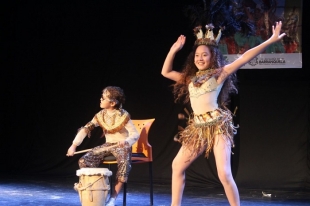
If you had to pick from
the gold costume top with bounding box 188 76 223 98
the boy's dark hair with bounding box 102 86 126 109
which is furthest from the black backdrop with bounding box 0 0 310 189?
the gold costume top with bounding box 188 76 223 98

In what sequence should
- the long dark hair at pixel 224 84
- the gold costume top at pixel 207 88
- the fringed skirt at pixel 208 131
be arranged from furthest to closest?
the long dark hair at pixel 224 84 → the gold costume top at pixel 207 88 → the fringed skirt at pixel 208 131

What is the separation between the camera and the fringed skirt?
427 centimetres

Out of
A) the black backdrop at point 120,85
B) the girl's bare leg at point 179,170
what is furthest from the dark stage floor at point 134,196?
the girl's bare leg at point 179,170

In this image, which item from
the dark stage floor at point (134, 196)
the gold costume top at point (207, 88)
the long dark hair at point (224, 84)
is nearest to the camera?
the gold costume top at point (207, 88)

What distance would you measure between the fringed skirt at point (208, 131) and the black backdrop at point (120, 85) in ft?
8.48

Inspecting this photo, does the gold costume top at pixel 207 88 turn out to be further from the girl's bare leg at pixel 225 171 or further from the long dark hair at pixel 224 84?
the girl's bare leg at pixel 225 171

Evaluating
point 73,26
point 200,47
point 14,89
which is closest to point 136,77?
point 73,26

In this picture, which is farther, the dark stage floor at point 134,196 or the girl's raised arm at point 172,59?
the dark stage floor at point 134,196

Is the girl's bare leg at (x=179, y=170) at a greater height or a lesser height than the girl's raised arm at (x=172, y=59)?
lesser

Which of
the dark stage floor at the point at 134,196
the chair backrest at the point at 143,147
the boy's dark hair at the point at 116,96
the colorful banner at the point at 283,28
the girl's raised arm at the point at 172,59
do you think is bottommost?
the dark stage floor at the point at 134,196

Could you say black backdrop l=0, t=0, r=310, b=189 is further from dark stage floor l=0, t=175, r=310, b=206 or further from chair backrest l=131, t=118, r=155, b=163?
chair backrest l=131, t=118, r=155, b=163

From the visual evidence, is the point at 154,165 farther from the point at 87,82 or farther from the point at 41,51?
the point at 41,51

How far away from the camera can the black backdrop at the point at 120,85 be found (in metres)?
6.82

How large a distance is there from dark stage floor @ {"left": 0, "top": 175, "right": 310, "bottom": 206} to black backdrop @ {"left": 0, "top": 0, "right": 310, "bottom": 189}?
16.5 inches
